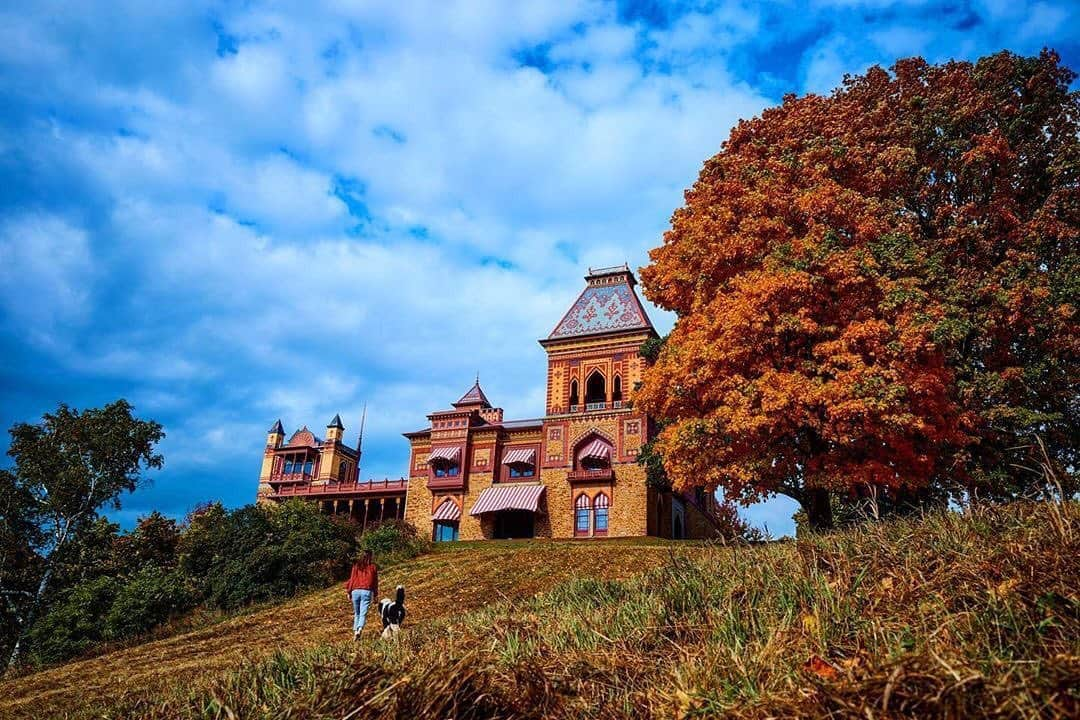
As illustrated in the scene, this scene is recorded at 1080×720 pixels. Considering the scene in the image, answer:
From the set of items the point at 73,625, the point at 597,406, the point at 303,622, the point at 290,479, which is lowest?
the point at 73,625

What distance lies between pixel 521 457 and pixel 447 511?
553cm

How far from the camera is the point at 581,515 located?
3872 cm

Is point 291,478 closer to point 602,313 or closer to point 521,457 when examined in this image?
point 521,457

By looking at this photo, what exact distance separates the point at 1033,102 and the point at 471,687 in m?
20.6

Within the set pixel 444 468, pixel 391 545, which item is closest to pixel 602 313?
pixel 444 468

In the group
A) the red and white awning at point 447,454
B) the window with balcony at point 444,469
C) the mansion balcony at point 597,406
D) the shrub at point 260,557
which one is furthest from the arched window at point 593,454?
the shrub at point 260,557

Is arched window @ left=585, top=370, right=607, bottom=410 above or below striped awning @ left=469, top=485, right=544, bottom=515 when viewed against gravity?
above

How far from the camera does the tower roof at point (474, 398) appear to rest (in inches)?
1784

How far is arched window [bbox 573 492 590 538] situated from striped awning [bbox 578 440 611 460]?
208cm

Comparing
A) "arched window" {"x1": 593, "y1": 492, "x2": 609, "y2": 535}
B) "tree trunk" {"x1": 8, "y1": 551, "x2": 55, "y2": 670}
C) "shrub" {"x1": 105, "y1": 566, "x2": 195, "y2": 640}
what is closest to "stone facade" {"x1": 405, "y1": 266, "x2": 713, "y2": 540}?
"arched window" {"x1": 593, "y1": 492, "x2": 609, "y2": 535}

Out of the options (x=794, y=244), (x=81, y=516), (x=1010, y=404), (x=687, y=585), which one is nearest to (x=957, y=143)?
(x=794, y=244)

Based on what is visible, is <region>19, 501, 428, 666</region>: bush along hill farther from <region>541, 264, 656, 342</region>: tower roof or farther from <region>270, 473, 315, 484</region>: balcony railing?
<region>270, 473, 315, 484</region>: balcony railing

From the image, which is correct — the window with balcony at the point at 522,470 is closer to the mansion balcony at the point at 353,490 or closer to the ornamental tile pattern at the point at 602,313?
the ornamental tile pattern at the point at 602,313

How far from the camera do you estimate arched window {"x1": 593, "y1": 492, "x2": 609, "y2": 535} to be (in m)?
38.0
